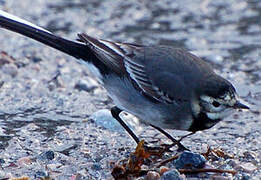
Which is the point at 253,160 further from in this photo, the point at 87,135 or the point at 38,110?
the point at 38,110

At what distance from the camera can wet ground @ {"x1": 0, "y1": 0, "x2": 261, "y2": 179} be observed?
645 centimetres

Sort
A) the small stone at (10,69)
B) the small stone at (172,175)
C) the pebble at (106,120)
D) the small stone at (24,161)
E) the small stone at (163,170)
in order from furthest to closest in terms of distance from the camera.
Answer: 1. the small stone at (10,69)
2. the pebble at (106,120)
3. the small stone at (24,161)
4. the small stone at (163,170)
5. the small stone at (172,175)

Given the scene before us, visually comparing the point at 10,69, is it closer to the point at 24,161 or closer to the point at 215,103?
the point at 24,161

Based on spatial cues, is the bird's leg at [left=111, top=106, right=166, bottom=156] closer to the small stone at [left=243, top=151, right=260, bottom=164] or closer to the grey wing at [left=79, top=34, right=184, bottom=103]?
the grey wing at [left=79, top=34, right=184, bottom=103]

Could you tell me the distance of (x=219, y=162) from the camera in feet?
20.5

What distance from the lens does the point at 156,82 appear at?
21.3ft

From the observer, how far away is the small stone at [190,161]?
5.98 m

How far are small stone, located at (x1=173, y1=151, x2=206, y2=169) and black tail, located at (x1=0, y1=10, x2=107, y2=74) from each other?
5.19 ft

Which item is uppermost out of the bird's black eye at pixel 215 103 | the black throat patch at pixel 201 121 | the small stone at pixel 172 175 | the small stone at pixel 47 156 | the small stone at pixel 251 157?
the bird's black eye at pixel 215 103

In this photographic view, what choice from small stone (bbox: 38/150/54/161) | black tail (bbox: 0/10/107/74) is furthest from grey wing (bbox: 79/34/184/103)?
small stone (bbox: 38/150/54/161)

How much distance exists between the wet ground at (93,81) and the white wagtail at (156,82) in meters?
0.49

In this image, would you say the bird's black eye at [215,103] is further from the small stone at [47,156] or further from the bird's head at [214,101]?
the small stone at [47,156]

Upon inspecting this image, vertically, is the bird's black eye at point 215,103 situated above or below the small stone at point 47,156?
above

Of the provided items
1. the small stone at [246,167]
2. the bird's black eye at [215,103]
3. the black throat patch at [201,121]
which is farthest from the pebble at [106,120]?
the small stone at [246,167]
